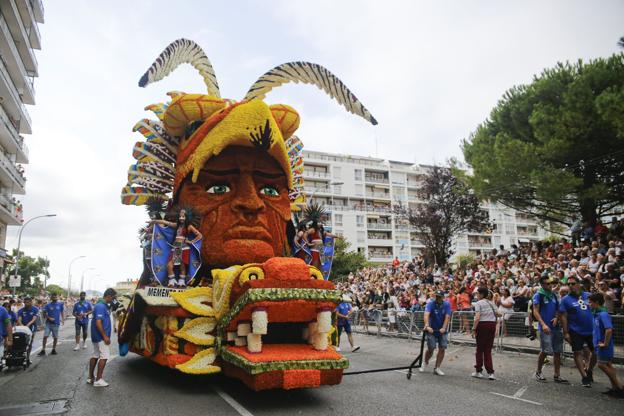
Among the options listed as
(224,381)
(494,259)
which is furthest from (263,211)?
(494,259)

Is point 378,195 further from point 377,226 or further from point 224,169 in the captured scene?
point 224,169

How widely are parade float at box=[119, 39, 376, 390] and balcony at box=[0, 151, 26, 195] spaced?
71.2ft

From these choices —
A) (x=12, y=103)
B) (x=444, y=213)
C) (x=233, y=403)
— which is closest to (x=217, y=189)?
(x=233, y=403)

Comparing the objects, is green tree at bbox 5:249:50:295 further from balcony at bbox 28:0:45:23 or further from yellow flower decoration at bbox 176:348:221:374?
yellow flower decoration at bbox 176:348:221:374

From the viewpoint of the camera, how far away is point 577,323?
7.31 meters

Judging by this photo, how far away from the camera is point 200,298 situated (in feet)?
21.7

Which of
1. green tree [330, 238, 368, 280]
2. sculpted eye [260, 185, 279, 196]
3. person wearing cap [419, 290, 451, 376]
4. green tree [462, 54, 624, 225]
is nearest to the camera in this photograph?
sculpted eye [260, 185, 279, 196]

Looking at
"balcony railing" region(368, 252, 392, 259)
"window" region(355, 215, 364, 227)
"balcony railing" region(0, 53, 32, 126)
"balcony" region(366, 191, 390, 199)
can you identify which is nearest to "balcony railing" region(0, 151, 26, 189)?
"balcony railing" region(0, 53, 32, 126)

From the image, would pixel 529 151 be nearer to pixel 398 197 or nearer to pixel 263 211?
pixel 263 211

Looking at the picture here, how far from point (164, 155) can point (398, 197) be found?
51628 mm

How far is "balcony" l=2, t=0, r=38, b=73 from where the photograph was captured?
23.9 metres

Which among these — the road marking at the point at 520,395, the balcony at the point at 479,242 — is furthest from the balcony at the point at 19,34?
the balcony at the point at 479,242

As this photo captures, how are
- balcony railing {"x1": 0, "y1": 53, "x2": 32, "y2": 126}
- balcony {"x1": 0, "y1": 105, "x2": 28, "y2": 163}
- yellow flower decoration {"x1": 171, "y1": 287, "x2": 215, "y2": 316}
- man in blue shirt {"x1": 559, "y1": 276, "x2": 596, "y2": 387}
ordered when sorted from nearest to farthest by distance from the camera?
yellow flower decoration {"x1": 171, "y1": 287, "x2": 215, "y2": 316}, man in blue shirt {"x1": 559, "y1": 276, "x2": 596, "y2": 387}, balcony railing {"x1": 0, "y1": 53, "x2": 32, "y2": 126}, balcony {"x1": 0, "y1": 105, "x2": 28, "y2": 163}

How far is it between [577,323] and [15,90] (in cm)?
2945
